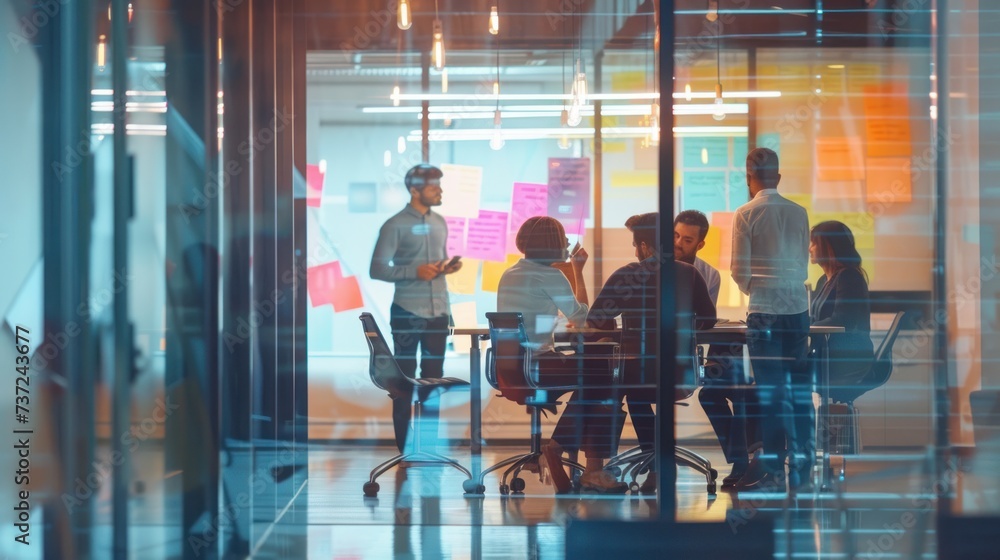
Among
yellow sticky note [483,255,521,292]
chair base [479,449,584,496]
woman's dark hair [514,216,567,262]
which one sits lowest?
chair base [479,449,584,496]

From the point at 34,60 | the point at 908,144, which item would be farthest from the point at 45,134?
the point at 908,144

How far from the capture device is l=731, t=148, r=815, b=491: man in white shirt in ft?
14.7

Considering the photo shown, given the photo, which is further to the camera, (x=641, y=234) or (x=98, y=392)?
(x=641, y=234)

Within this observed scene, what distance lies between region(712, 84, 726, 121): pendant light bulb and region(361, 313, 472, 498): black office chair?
1849 mm

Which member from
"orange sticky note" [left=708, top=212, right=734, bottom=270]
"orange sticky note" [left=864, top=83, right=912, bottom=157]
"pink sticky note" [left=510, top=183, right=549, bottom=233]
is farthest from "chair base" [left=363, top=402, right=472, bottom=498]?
"orange sticky note" [left=864, top=83, right=912, bottom=157]

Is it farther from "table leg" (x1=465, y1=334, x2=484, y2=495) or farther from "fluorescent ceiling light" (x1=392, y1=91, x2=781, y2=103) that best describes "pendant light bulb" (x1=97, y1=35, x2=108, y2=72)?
"table leg" (x1=465, y1=334, x2=484, y2=495)

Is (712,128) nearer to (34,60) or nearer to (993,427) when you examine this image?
(993,427)

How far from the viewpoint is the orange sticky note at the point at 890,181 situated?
5.34m

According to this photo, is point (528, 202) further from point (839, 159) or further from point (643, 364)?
point (839, 159)

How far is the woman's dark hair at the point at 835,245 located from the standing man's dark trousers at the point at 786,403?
48 cm

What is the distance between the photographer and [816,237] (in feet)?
16.2

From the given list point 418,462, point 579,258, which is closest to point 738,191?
point 579,258

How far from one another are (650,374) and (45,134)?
2734 mm

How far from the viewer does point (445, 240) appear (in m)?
4.69
